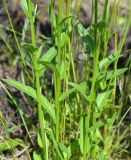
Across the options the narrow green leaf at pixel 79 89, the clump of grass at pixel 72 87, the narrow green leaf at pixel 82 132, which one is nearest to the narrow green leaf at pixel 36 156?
the clump of grass at pixel 72 87

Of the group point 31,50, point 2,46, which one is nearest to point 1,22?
point 2,46

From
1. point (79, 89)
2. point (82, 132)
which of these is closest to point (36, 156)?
point (82, 132)

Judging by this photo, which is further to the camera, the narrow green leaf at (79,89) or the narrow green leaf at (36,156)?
the narrow green leaf at (36,156)

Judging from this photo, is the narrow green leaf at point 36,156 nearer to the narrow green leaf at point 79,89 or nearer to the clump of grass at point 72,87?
the clump of grass at point 72,87

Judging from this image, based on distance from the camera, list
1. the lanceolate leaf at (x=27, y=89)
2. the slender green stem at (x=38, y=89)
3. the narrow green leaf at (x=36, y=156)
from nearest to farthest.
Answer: the slender green stem at (x=38, y=89) < the lanceolate leaf at (x=27, y=89) < the narrow green leaf at (x=36, y=156)

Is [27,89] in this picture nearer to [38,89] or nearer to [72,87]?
[38,89]

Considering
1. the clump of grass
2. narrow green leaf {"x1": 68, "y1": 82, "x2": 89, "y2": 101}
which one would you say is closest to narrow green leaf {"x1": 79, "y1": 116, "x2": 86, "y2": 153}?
the clump of grass

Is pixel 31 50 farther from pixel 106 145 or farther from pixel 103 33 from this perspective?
pixel 106 145

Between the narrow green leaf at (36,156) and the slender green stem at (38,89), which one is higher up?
the slender green stem at (38,89)

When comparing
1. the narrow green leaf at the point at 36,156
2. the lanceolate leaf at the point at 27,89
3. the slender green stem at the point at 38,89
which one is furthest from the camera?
the narrow green leaf at the point at 36,156
